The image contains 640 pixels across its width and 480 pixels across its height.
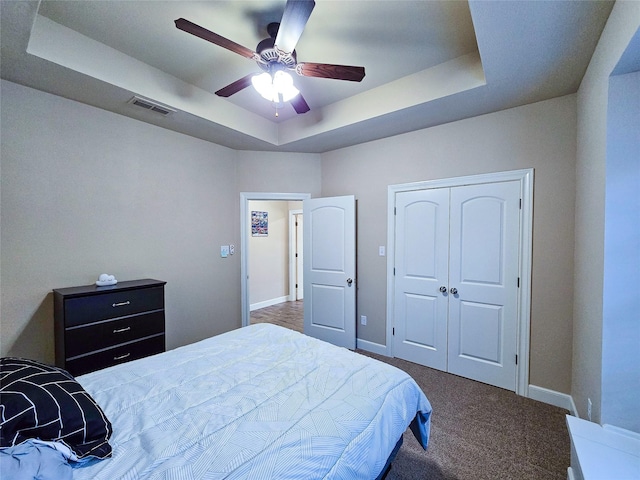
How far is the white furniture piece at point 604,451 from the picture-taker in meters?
1.15

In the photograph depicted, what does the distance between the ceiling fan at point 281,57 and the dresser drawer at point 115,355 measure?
2171mm

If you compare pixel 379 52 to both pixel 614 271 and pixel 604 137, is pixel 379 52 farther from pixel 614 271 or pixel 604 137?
pixel 614 271

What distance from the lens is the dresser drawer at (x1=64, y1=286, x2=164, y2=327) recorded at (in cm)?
207

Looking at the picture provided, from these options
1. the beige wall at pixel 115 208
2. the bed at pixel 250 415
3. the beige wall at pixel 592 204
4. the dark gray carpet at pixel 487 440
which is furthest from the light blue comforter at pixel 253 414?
the beige wall at pixel 115 208

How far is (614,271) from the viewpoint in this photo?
4.95 ft

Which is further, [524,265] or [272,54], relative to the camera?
[524,265]

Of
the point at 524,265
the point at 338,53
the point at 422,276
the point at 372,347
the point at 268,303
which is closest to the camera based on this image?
the point at 338,53

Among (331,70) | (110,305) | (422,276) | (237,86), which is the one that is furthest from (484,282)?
(110,305)

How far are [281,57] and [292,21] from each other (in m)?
0.37

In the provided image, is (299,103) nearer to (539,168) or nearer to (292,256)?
(539,168)

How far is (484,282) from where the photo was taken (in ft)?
8.98

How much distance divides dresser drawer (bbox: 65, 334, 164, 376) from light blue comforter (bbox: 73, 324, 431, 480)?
0.81 meters

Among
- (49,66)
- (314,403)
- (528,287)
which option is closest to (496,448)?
(528,287)

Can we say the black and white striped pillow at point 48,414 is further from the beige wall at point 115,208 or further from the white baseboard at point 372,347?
the white baseboard at point 372,347
